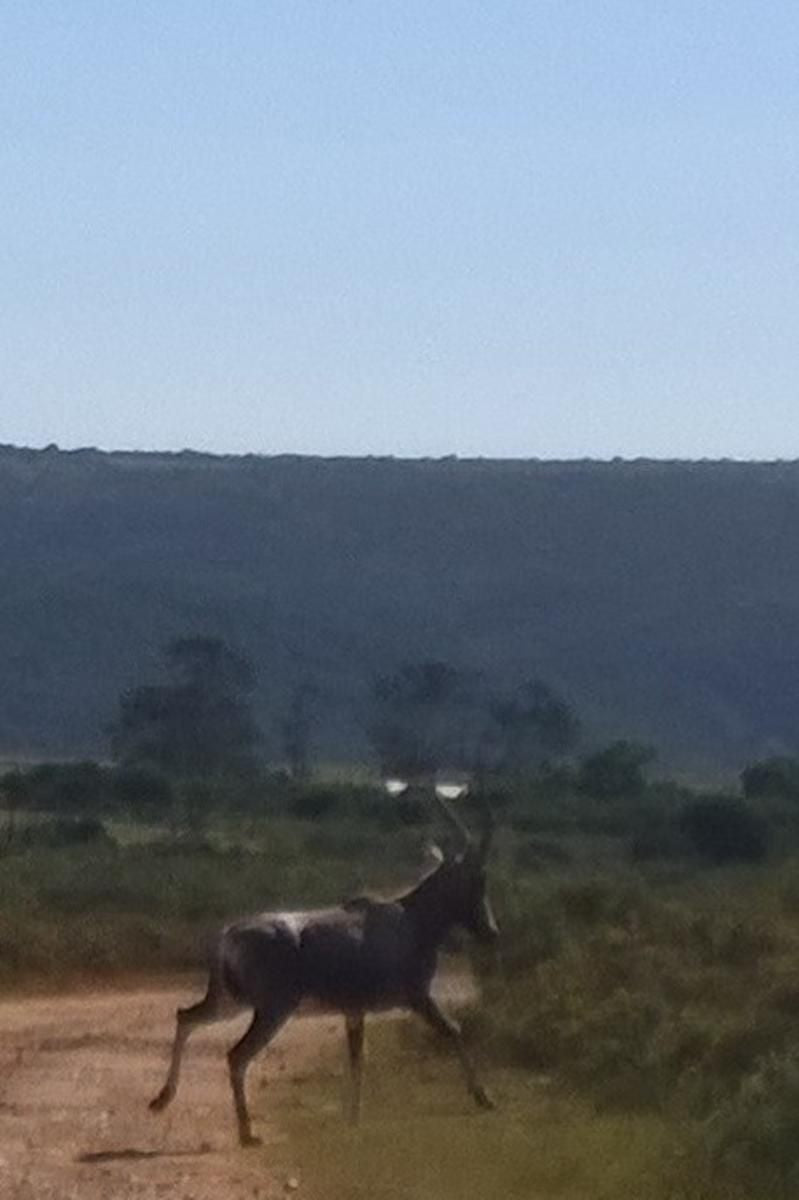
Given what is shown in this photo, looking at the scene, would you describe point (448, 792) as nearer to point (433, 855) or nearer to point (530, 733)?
point (433, 855)

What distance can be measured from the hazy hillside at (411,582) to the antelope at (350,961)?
73583 millimetres

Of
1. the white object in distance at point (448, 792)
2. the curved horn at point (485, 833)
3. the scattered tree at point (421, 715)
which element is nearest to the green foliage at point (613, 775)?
the scattered tree at point (421, 715)

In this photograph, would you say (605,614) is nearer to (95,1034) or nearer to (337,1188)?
(95,1034)

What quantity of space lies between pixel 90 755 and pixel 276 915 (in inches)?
2954

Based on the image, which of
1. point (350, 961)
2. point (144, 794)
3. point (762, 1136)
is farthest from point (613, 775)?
point (762, 1136)

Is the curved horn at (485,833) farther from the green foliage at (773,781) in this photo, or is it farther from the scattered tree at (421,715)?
the scattered tree at (421,715)

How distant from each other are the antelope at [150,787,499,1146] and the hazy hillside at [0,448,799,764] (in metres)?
73.6

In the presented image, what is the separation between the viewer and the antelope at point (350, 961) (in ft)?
58.2

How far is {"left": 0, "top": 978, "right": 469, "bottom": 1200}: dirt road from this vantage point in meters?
15.5

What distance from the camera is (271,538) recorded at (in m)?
122

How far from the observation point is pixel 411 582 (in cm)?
11750

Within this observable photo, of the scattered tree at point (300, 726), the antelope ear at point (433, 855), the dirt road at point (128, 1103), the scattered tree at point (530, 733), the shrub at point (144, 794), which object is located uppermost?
the antelope ear at point (433, 855)

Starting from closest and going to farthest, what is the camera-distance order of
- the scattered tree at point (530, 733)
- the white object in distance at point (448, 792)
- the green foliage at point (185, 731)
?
the white object in distance at point (448, 792) → the green foliage at point (185, 731) → the scattered tree at point (530, 733)

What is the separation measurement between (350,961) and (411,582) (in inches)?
3909
